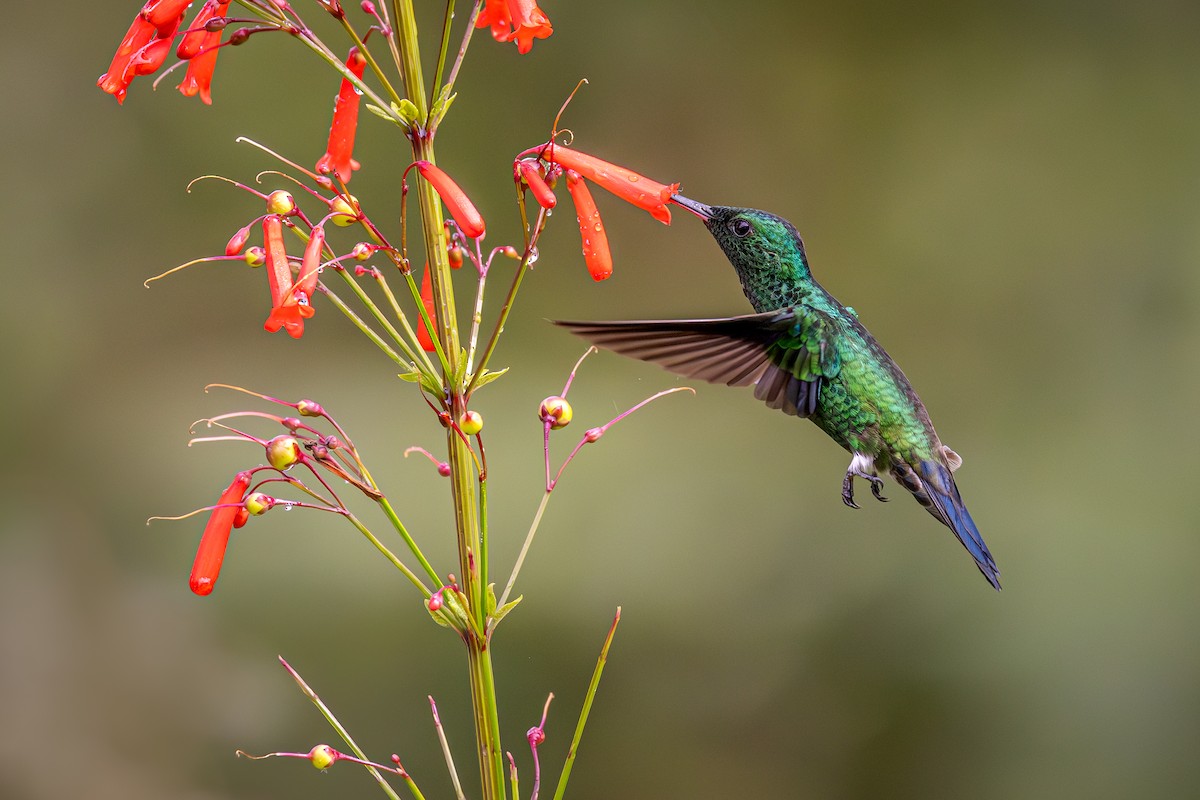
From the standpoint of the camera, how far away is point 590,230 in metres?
2.04

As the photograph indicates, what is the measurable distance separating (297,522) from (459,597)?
3.53 m

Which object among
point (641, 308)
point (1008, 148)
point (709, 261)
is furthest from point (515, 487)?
point (1008, 148)

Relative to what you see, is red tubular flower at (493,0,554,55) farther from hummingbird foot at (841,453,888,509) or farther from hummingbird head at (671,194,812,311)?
hummingbird foot at (841,453,888,509)

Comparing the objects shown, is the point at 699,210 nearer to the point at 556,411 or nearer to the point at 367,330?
the point at 556,411

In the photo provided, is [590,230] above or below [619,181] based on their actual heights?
below

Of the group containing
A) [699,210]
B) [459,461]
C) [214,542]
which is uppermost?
[699,210]

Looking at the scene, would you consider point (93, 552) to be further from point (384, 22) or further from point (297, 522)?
point (384, 22)

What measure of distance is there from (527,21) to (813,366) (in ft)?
3.24

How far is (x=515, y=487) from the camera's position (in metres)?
5.35

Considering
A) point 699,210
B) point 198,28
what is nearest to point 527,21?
point 198,28

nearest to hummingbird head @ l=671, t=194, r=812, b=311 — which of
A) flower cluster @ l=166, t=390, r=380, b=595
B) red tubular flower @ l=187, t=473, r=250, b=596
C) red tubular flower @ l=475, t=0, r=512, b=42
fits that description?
red tubular flower @ l=475, t=0, r=512, b=42

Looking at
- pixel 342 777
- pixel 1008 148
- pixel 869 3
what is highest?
pixel 869 3

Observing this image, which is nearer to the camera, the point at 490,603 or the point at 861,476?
the point at 490,603

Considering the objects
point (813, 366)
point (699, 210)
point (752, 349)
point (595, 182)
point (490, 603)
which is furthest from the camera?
point (699, 210)
